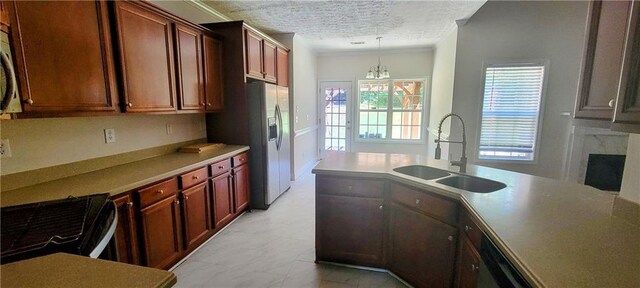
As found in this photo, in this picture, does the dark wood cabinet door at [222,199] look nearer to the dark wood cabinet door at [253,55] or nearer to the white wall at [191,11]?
the dark wood cabinet door at [253,55]

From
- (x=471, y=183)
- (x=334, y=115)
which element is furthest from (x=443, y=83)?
(x=471, y=183)

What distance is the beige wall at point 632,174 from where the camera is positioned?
48.8 inches

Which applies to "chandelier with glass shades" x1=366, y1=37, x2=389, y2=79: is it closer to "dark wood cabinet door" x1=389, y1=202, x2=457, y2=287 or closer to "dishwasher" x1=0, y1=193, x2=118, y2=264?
"dark wood cabinet door" x1=389, y1=202, x2=457, y2=287

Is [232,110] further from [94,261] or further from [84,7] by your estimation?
[94,261]

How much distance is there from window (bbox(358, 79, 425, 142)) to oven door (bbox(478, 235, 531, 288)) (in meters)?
5.05

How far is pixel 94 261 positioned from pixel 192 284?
4.74 ft

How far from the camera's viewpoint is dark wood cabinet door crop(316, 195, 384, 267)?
2131 millimetres

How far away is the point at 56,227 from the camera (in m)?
1.18

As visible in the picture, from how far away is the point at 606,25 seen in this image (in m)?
1.21

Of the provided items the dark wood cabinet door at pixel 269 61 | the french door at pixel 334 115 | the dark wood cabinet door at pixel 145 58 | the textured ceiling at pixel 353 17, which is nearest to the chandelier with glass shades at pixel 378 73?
the textured ceiling at pixel 353 17

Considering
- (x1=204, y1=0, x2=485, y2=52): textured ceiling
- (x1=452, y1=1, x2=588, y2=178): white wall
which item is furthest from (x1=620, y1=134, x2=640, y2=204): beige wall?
(x1=452, y1=1, x2=588, y2=178): white wall

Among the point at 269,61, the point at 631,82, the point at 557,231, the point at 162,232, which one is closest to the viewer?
A: the point at 631,82

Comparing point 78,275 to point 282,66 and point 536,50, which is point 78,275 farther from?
point 536,50

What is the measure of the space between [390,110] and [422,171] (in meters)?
4.08
